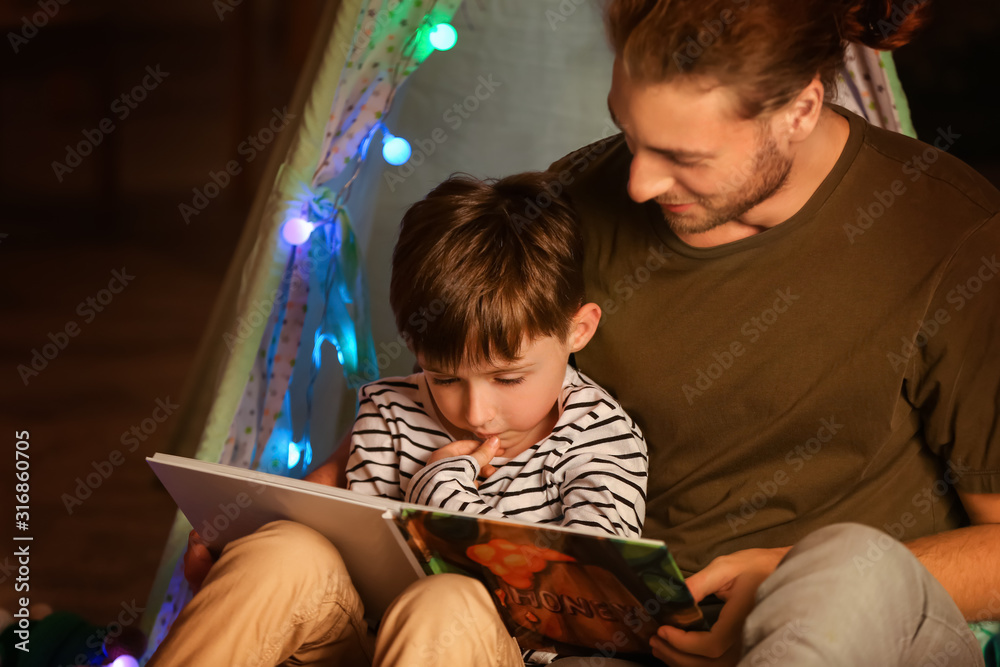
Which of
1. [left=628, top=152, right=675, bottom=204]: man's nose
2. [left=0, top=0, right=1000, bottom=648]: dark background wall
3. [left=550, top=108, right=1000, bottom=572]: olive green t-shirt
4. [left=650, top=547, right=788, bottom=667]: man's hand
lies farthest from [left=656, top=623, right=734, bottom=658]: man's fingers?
[left=0, top=0, right=1000, bottom=648]: dark background wall

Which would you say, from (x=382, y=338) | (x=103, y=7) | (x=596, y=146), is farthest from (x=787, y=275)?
(x=103, y=7)

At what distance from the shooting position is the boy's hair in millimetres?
1086

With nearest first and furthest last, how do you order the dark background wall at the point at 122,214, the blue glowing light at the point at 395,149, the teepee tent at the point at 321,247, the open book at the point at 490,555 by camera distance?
the open book at the point at 490,555 < the teepee tent at the point at 321,247 < the blue glowing light at the point at 395,149 < the dark background wall at the point at 122,214

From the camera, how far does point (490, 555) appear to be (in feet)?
3.02

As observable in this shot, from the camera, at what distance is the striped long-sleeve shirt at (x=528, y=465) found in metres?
1.07

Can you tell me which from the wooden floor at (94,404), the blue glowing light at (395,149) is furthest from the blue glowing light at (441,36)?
the wooden floor at (94,404)

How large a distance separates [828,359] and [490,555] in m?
0.46

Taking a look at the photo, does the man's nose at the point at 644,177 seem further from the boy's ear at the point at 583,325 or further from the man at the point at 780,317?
the boy's ear at the point at 583,325

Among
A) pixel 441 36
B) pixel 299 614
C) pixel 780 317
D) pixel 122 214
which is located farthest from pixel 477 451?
pixel 122 214

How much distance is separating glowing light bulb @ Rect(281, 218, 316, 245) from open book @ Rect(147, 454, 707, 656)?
0.49 metres

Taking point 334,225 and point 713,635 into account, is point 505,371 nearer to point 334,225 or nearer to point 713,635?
point 713,635

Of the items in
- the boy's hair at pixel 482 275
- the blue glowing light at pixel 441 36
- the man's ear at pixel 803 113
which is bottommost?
the boy's hair at pixel 482 275

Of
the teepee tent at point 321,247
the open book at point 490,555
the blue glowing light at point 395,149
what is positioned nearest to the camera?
the open book at point 490,555

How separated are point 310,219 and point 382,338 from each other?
37 centimetres
